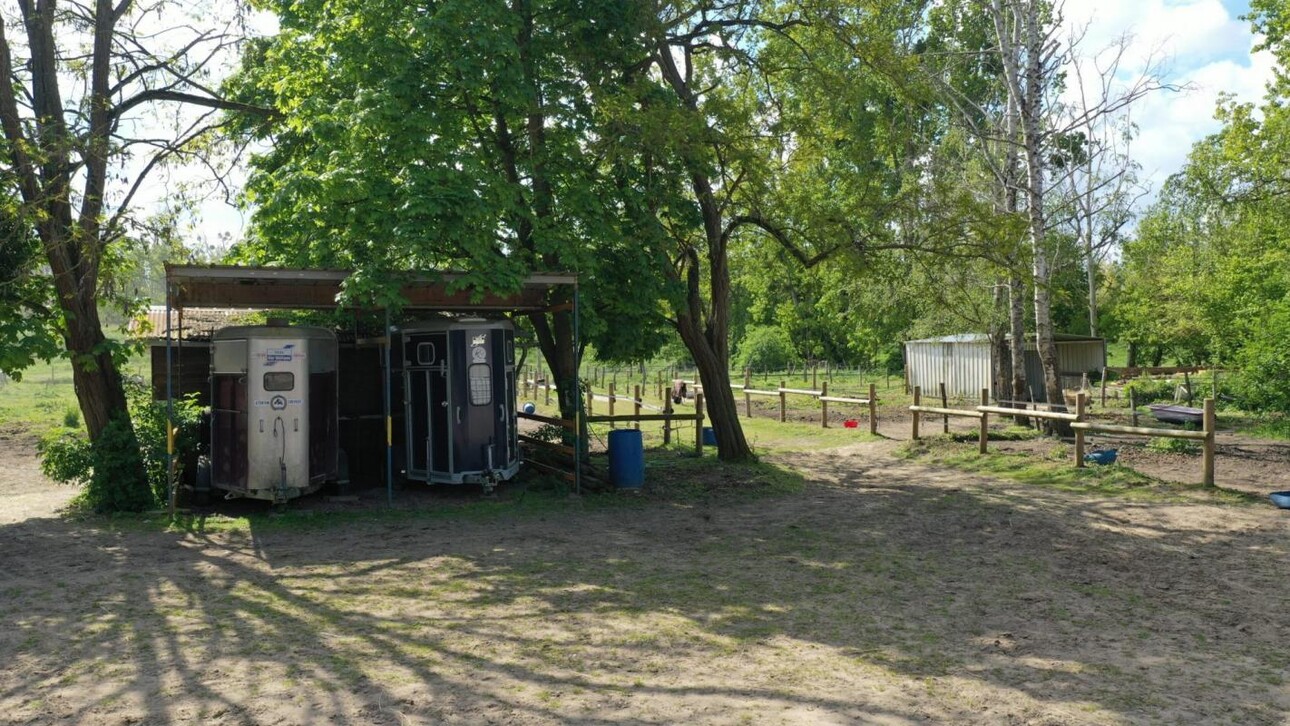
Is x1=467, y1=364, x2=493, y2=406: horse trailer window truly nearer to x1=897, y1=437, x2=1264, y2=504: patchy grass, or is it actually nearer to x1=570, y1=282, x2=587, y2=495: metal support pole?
x1=570, y1=282, x2=587, y2=495: metal support pole

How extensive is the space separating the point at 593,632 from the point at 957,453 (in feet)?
38.2

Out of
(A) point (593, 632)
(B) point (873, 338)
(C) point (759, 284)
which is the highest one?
(C) point (759, 284)

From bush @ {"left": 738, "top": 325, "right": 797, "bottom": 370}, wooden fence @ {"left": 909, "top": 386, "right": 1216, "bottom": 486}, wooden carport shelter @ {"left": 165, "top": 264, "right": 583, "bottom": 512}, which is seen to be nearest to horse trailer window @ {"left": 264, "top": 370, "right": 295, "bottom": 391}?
wooden carport shelter @ {"left": 165, "top": 264, "right": 583, "bottom": 512}

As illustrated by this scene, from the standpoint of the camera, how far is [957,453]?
656 inches

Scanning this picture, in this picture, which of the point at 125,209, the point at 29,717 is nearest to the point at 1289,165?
the point at 125,209

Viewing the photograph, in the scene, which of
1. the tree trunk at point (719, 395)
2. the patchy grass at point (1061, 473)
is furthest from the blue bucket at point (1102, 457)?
the tree trunk at point (719, 395)

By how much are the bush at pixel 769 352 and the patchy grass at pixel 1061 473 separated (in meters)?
31.0

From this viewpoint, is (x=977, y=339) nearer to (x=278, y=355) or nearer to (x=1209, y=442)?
(x=1209, y=442)

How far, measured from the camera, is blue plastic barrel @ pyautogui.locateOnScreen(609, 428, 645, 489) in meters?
13.4

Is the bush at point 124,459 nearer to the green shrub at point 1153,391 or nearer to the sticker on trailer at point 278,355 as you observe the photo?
the sticker on trailer at point 278,355

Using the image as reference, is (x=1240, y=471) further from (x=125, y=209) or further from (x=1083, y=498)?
(x=125, y=209)

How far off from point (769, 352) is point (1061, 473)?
34843mm

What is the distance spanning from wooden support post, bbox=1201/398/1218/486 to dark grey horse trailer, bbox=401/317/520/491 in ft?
29.8

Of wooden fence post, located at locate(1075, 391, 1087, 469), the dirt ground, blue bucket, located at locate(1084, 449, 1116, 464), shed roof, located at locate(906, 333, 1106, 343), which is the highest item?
shed roof, located at locate(906, 333, 1106, 343)
